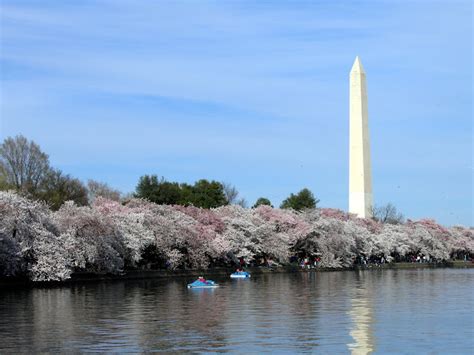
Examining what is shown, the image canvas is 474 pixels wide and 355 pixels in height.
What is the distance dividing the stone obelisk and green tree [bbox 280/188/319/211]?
17006 millimetres

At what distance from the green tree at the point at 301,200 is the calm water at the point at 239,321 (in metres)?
80.6

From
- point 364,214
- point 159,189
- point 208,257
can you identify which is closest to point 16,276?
point 208,257

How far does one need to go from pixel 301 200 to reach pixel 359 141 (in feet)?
77.7

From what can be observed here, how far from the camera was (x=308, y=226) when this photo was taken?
9400cm

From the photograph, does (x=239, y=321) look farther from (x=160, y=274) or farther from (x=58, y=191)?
(x=58, y=191)

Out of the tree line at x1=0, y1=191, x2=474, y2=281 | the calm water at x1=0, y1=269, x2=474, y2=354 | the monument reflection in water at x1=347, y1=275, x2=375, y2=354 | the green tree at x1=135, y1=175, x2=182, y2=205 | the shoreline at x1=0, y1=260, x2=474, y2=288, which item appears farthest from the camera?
the green tree at x1=135, y1=175, x2=182, y2=205

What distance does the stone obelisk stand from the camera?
110 m

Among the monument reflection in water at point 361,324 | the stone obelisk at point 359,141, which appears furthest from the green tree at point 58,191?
the monument reflection in water at point 361,324

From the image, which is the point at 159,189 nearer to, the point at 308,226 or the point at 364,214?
the point at 308,226

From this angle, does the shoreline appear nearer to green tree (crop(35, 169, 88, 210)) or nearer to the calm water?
the calm water

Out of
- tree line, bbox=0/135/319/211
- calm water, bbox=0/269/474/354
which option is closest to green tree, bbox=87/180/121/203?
tree line, bbox=0/135/319/211

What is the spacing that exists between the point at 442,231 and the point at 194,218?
53062 millimetres

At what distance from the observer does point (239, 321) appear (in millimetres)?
32875

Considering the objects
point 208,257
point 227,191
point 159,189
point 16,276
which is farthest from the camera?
point 227,191
